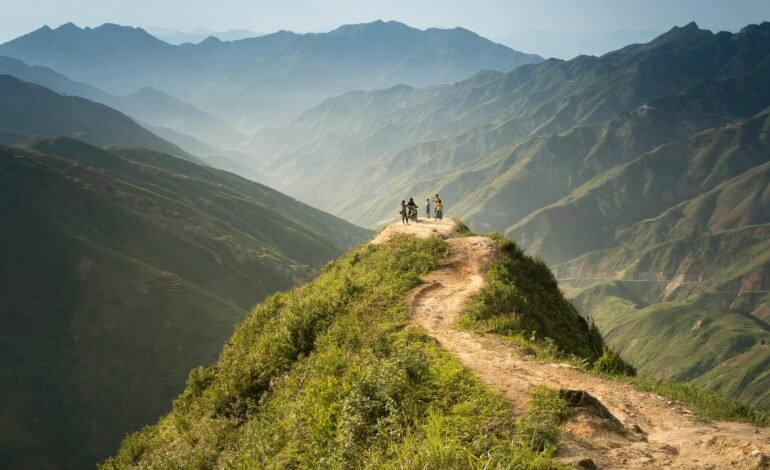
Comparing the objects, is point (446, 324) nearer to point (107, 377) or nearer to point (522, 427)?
point (522, 427)

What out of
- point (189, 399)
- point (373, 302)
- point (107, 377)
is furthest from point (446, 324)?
point (107, 377)

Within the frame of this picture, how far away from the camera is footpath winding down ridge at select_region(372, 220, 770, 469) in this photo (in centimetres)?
878

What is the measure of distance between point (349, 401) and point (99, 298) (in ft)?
391

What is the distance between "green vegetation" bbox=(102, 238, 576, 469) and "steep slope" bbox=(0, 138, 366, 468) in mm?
79856

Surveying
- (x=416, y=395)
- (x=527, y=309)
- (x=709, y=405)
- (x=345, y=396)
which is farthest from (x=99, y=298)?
(x=709, y=405)

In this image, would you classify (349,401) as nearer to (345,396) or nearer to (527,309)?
(345,396)

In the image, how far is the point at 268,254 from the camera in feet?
531

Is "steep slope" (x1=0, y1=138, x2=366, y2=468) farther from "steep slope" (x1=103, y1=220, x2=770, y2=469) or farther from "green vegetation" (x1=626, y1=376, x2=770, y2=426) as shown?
"green vegetation" (x1=626, y1=376, x2=770, y2=426)

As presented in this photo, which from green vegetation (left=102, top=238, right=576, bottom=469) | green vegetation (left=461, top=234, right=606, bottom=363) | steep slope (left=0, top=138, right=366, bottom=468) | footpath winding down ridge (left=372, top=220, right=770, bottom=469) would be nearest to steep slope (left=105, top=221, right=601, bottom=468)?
green vegetation (left=102, top=238, right=576, bottom=469)

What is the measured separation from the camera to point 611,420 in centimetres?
1031

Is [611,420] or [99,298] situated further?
[99,298]

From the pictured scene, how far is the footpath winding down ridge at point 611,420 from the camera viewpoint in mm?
8781

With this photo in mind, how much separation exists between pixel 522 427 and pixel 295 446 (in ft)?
18.1

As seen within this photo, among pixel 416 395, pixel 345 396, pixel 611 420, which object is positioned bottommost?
pixel 345 396
